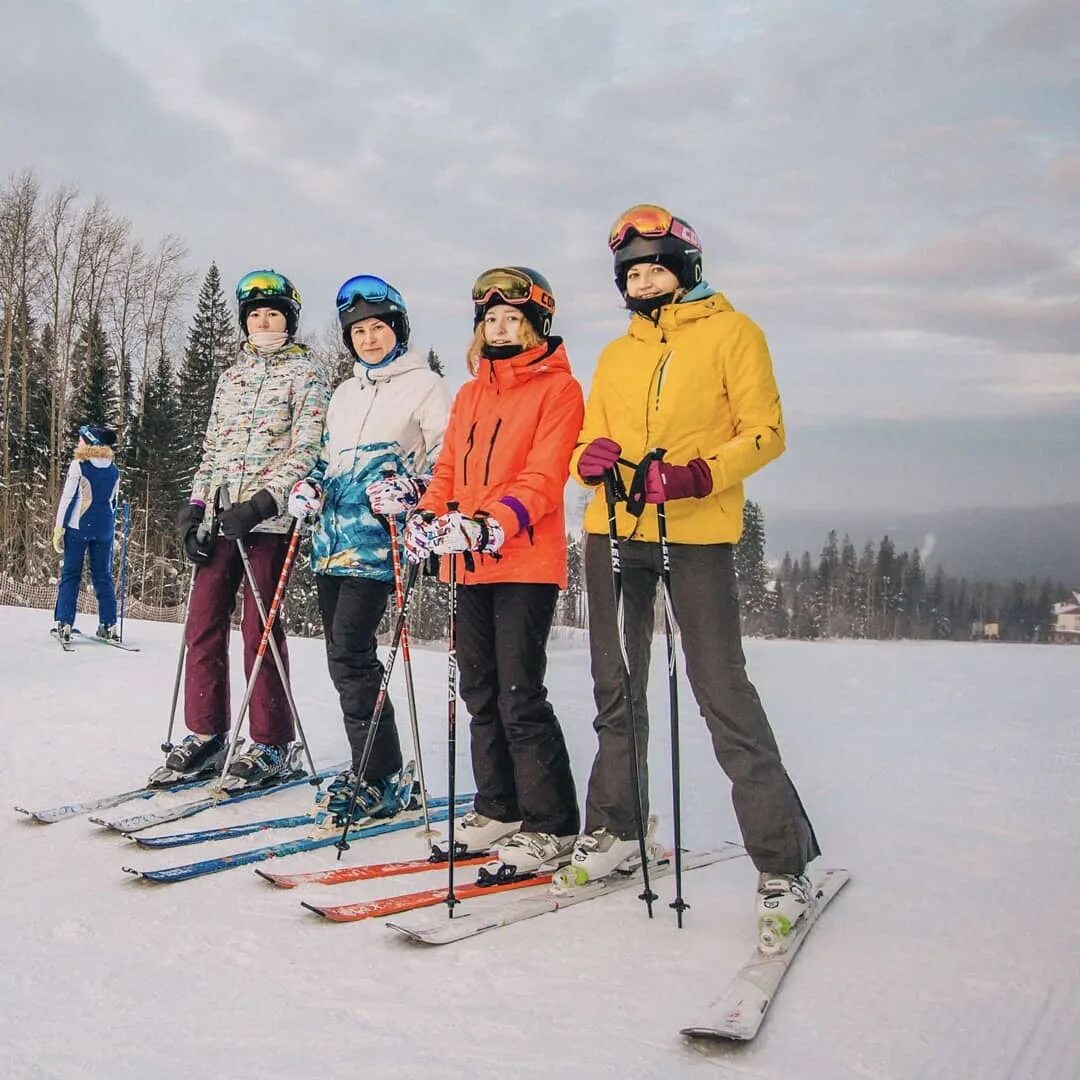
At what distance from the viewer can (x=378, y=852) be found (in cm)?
358

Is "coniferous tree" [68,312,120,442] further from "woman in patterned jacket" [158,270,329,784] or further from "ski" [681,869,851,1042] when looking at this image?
"ski" [681,869,851,1042]

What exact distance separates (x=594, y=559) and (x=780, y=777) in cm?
92

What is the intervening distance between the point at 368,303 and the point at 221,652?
1.81m

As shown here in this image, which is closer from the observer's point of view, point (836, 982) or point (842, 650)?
point (836, 982)

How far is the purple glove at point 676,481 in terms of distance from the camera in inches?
110

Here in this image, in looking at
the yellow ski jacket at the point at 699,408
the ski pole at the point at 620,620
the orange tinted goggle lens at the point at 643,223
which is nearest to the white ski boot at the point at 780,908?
the ski pole at the point at 620,620

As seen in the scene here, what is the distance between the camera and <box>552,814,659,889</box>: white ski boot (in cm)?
305

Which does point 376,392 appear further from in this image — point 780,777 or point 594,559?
point 780,777

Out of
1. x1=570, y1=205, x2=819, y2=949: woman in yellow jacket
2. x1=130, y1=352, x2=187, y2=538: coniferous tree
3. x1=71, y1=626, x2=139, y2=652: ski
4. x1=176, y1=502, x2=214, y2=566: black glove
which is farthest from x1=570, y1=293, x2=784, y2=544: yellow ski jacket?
x1=130, y1=352, x2=187, y2=538: coniferous tree

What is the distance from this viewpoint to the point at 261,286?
4559mm

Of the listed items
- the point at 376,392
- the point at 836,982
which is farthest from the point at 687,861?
the point at 376,392

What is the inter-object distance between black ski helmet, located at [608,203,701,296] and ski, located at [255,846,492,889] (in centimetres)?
211

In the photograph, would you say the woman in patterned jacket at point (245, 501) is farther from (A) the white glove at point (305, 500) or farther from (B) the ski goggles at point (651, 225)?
(B) the ski goggles at point (651, 225)

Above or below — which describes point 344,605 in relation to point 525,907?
above
